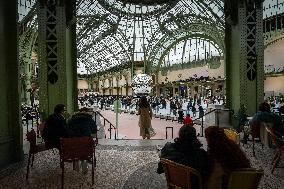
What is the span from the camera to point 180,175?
11.2 feet

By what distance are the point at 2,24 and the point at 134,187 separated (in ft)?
14.2

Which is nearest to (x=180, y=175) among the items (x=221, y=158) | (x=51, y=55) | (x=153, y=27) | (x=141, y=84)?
(x=221, y=158)

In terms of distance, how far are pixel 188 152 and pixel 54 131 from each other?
3.56 m

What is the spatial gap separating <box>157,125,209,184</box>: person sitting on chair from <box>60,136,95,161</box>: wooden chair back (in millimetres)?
2025

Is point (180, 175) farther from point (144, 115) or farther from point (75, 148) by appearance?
point (144, 115)

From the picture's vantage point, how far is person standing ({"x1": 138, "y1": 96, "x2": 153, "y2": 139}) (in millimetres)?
11172

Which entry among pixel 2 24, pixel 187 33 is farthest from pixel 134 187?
pixel 187 33

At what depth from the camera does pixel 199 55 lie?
154 ft

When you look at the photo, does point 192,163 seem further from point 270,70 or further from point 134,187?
point 270,70

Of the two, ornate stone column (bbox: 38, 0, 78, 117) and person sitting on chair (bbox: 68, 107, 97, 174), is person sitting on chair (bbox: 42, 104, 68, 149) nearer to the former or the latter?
person sitting on chair (bbox: 68, 107, 97, 174)

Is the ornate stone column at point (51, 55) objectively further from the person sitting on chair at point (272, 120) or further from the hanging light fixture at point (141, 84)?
the hanging light fixture at point (141, 84)

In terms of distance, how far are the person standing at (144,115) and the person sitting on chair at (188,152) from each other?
24.2 ft

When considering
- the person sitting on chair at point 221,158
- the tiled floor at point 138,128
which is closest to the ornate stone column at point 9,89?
the person sitting on chair at point 221,158

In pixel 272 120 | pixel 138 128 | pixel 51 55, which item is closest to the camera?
pixel 272 120
